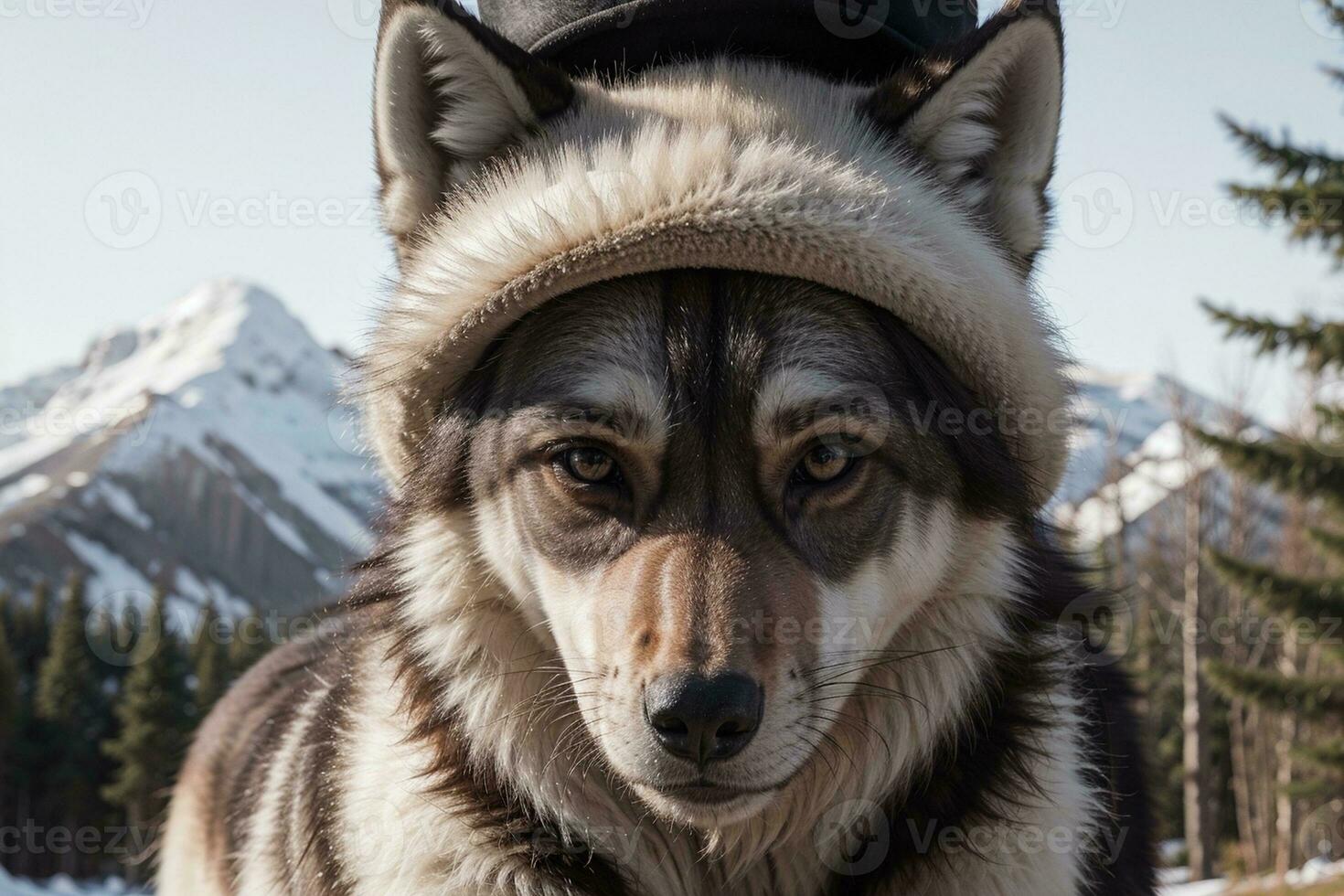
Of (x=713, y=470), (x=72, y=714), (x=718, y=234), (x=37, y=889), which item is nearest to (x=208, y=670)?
(x=72, y=714)

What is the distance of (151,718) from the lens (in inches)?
1641

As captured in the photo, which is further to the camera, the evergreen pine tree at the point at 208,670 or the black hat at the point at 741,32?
the evergreen pine tree at the point at 208,670

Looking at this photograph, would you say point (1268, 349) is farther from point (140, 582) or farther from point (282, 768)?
point (140, 582)

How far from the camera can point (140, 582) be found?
15350 centimetres

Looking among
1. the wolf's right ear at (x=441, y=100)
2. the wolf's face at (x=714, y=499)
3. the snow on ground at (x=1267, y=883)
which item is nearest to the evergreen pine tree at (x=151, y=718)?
the snow on ground at (x=1267, y=883)

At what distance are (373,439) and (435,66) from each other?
1.08m

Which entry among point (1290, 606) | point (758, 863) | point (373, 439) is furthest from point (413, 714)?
point (1290, 606)

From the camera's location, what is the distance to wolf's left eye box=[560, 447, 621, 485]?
2824mm

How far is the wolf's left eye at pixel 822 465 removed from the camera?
9.11ft

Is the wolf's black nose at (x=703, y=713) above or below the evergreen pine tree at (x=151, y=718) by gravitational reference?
above

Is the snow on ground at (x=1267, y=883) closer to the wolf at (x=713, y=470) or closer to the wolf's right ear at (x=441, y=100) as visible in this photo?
the wolf at (x=713, y=470)

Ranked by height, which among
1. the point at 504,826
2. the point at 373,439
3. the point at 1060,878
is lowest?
the point at 1060,878

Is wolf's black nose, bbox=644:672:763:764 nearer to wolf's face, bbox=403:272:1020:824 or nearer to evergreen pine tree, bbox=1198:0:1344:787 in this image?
wolf's face, bbox=403:272:1020:824

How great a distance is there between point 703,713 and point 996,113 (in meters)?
1.87
